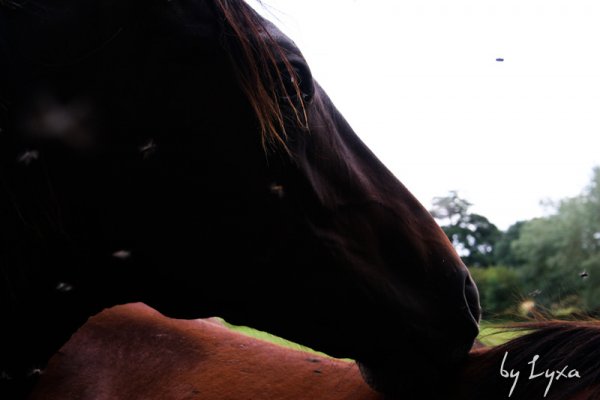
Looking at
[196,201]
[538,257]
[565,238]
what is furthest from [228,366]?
[565,238]

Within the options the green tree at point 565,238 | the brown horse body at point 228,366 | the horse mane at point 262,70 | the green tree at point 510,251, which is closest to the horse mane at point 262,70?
the horse mane at point 262,70

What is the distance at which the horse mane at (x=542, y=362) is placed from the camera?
4.25 ft

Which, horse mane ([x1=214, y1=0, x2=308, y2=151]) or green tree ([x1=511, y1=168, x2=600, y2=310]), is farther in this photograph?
green tree ([x1=511, y1=168, x2=600, y2=310])

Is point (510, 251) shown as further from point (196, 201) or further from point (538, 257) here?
point (196, 201)

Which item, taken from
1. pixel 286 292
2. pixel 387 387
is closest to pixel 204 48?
pixel 286 292

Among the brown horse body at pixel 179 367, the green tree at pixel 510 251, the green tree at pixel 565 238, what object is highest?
the brown horse body at pixel 179 367

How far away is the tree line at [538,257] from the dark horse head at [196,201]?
1.04ft

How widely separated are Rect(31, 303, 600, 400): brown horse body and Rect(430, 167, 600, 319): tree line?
0.30 meters

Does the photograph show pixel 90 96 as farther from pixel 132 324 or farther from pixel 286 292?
pixel 132 324

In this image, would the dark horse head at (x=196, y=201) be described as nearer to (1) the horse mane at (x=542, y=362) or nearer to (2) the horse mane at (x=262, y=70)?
(2) the horse mane at (x=262, y=70)

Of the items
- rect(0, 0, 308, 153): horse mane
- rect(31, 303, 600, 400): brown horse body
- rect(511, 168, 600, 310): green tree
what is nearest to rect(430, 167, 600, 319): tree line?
rect(511, 168, 600, 310): green tree

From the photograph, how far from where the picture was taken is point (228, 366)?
1.99 m

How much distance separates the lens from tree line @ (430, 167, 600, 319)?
5.95 ft

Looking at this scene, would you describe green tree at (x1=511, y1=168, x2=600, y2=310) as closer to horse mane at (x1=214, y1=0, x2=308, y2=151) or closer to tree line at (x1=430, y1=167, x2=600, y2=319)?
tree line at (x1=430, y1=167, x2=600, y2=319)
